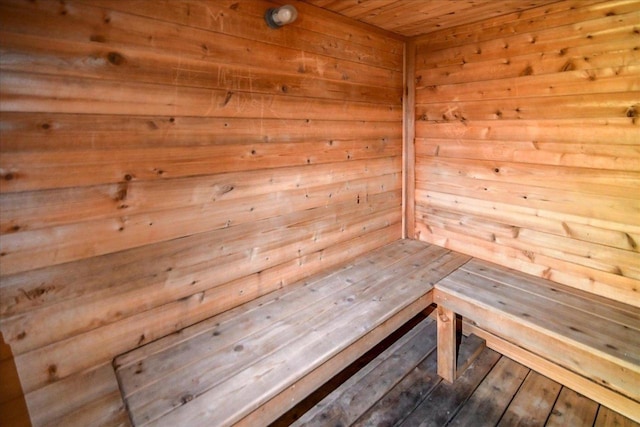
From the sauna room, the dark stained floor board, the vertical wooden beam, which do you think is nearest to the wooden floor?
the sauna room

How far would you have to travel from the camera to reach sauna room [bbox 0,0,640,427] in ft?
3.80

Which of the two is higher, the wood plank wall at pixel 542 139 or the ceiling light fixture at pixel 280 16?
the ceiling light fixture at pixel 280 16

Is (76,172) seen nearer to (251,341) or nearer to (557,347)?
(251,341)

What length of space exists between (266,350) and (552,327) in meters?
1.33

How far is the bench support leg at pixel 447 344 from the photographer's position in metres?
1.89

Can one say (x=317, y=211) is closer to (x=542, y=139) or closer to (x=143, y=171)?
(x=143, y=171)

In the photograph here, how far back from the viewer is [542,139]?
1898mm

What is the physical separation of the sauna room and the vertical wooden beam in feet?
0.06

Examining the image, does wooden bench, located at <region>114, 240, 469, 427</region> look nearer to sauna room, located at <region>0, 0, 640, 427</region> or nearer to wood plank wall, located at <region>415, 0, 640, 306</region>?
sauna room, located at <region>0, 0, 640, 427</region>

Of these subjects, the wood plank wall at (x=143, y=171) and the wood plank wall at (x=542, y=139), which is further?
the wood plank wall at (x=542, y=139)

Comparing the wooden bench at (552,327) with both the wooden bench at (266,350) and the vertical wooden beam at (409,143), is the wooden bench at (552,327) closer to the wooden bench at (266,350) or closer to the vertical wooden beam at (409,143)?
the wooden bench at (266,350)

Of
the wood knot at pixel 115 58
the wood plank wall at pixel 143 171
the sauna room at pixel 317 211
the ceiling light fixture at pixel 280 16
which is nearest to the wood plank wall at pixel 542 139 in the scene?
the sauna room at pixel 317 211

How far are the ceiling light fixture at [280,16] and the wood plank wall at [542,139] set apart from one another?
124cm

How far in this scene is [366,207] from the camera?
7.65 feet
